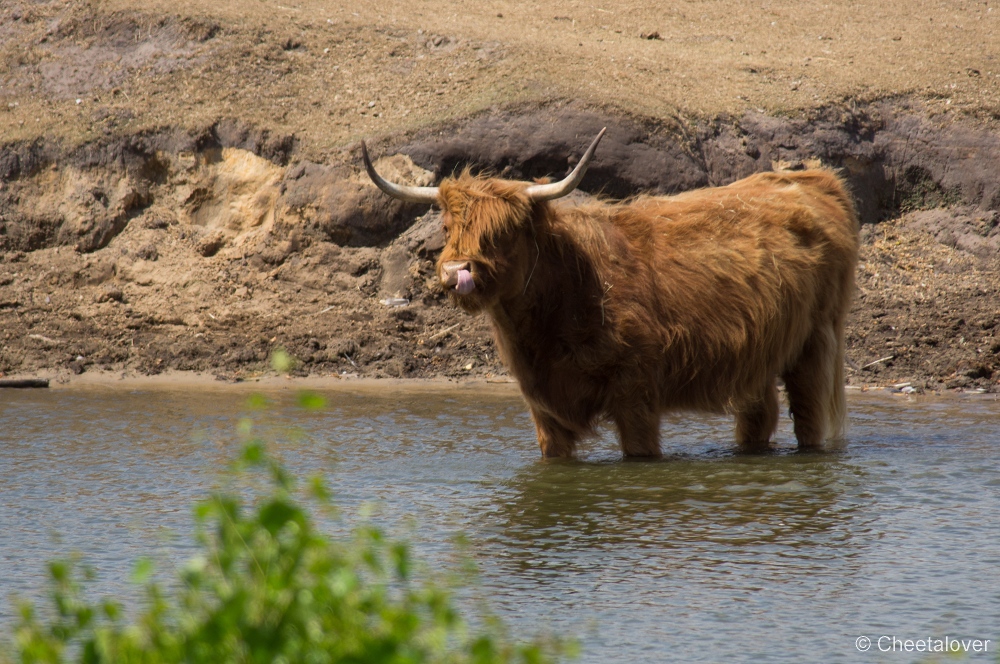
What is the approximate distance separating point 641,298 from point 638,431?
0.68 meters

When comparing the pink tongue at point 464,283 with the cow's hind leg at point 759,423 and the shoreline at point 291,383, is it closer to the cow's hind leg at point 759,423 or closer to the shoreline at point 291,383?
the cow's hind leg at point 759,423

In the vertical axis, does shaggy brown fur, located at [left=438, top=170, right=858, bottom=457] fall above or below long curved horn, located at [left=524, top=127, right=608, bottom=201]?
below

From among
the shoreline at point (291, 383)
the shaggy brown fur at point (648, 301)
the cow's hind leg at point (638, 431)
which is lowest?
the shoreline at point (291, 383)

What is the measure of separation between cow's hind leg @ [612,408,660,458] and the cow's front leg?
0.27 metres

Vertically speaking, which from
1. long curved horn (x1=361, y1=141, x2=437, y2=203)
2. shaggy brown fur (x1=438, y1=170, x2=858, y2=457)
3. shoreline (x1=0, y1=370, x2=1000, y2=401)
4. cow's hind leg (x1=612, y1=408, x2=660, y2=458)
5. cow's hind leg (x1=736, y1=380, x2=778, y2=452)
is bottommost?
shoreline (x1=0, y1=370, x2=1000, y2=401)

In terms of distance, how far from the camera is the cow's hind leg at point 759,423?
7.00 metres

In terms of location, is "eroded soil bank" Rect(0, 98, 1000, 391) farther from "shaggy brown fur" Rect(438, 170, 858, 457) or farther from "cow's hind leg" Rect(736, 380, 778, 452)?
"shaggy brown fur" Rect(438, 170, 858, 457)

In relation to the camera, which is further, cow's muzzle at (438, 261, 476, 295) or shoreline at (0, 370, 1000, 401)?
shoreline at (0, 370, 1000, 401)

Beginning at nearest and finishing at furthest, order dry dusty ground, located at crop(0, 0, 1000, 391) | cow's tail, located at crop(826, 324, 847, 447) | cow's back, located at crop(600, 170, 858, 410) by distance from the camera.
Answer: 1. cow's back, located at crop(600, 170, 858, 410)
2. cow's tail, located at crop(826, 324, 847, 447)
3. dry dusty ground, located at crop(0, 0, 1000, 391)

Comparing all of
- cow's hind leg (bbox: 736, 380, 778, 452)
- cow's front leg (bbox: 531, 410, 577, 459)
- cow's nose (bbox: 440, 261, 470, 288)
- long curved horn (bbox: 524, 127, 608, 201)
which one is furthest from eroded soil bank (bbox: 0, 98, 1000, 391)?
cow's nose (bbox: 440, 261, 470, 288)

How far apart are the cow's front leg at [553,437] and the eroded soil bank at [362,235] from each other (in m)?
2.80

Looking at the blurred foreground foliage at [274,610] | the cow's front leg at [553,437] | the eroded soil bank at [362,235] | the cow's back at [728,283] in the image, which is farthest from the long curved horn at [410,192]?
the blurred foreground foliage at [274,610]

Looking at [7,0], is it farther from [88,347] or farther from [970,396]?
[970,396]

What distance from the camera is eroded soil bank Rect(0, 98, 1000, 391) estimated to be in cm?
938
